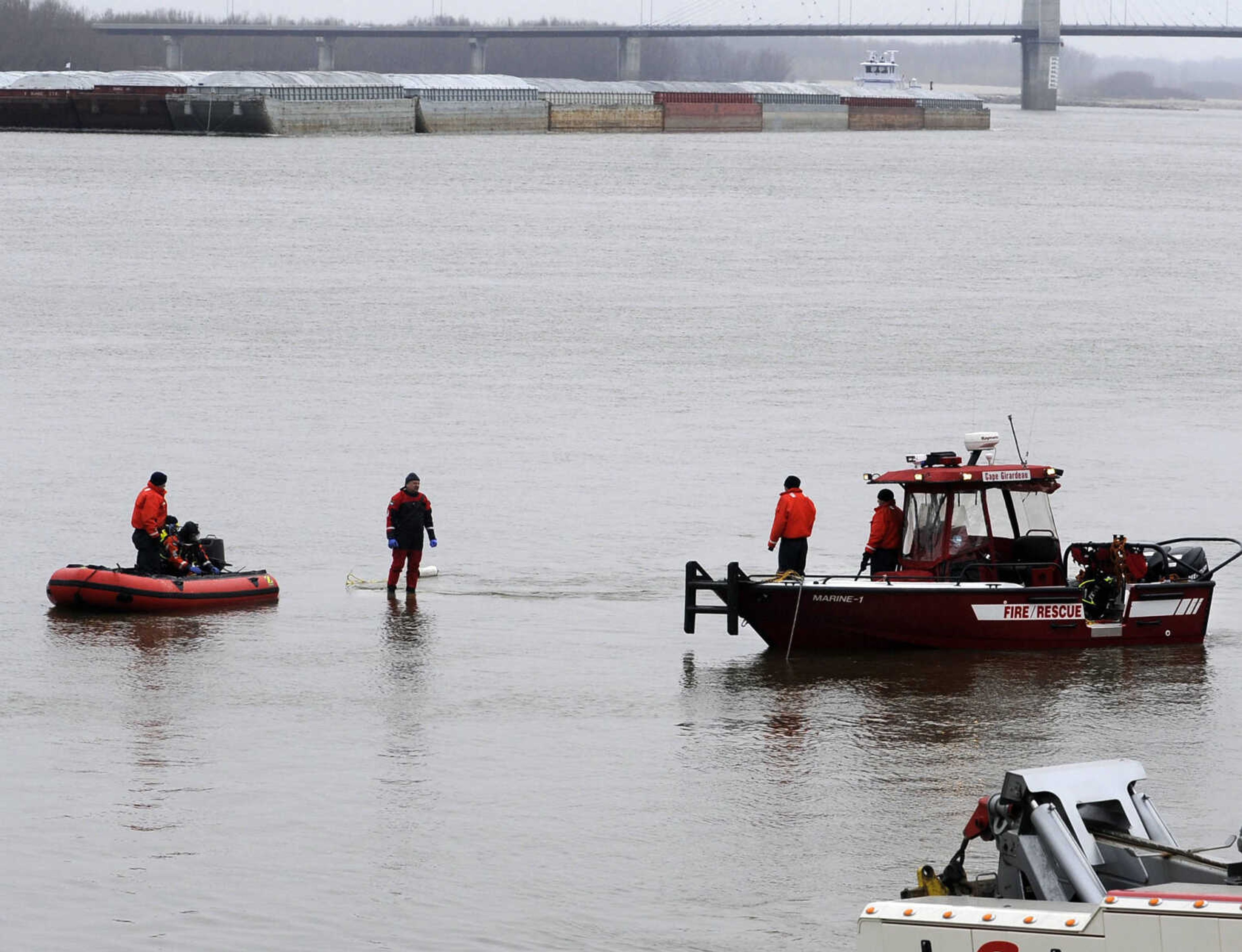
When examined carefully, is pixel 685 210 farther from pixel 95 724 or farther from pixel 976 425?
pixel 95 724

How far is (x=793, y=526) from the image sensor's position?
18.4 meters

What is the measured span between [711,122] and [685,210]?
336 ft

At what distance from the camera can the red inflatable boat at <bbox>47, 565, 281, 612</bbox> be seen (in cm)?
1909

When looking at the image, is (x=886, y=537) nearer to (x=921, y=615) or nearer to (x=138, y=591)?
(x=921, y=615)

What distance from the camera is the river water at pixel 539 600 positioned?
39.4 feet

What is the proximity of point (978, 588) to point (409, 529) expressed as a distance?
240 inches

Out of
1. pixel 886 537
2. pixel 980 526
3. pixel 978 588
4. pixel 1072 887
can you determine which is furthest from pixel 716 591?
pixel 1072 887

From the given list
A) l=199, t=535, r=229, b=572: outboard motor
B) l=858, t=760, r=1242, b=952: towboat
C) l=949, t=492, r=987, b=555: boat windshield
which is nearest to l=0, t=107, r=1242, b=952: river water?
l=199, t=535, r=229, b=572: outboard motor

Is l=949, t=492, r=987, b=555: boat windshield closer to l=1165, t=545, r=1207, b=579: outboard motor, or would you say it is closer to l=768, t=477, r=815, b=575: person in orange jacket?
l=768, t=477, r=815, b=575: person in orange jacket

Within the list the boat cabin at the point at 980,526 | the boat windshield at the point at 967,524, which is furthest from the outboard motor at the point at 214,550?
the boat windshield at the point at 967,524

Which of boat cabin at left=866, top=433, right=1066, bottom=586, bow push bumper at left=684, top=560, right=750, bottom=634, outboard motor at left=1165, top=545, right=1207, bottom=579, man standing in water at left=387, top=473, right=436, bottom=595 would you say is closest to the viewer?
bow push bumper at left=684, top=560, right=750, bottom=634

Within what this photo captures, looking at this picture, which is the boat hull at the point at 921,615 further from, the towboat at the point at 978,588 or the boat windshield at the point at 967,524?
the boat windshield at the point at 967,524

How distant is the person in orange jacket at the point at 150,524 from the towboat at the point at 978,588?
5.52m

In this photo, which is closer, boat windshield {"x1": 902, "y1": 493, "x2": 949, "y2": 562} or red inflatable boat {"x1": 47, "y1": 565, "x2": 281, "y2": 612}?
boat windshield {"x1": 902, "y1": 493, "x2": 949, "y2": 562}
